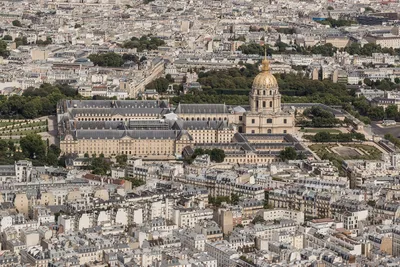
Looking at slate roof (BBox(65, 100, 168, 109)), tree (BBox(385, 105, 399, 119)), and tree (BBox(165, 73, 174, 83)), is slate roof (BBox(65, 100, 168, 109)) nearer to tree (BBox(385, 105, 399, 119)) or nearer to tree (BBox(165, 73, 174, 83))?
tree (BBox(165, 73, 174, 83))

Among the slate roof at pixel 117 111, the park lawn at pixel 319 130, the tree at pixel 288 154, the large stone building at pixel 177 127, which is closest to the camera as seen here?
the tree at pixel 288 154

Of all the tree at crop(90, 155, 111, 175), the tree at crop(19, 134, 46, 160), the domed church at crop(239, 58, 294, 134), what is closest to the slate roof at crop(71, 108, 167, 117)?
the domed church at crop(239, 58, 294, 134)

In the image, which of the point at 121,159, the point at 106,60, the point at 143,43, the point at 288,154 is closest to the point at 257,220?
the point at 288,154

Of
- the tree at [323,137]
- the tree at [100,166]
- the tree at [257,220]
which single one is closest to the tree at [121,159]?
the tree at [100,166]

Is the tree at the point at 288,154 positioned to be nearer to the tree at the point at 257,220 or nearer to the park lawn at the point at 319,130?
the park lawn at the point at 319,130

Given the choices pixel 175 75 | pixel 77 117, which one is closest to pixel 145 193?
pixel 77 117

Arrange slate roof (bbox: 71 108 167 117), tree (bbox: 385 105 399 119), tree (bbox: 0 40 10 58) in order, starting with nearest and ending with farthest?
1. slate roof (bbox: 71 108 167 117)
2. tree (bbox: 385 105 399 119)
3. tree (bbox: 0 40 10 58)

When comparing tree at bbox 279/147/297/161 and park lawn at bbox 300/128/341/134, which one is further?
park lawn at bbox 300/128/341/134

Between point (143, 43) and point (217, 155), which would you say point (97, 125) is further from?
point (143, 43)
